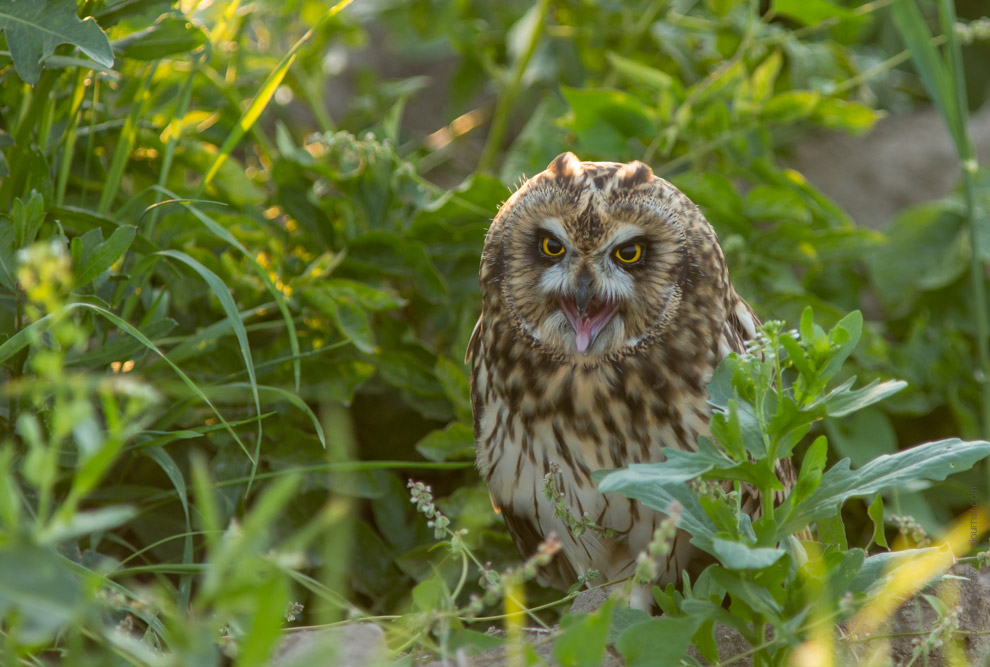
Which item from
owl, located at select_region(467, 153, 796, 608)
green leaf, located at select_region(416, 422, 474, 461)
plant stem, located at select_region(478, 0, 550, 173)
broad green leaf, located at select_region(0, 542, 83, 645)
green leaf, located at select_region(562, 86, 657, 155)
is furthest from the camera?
plant stem, located at select_region(478, 0, 550, 173)

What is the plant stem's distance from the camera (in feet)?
9.41

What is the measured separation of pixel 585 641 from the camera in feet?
3.47

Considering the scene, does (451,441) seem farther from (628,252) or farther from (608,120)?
(608,120)

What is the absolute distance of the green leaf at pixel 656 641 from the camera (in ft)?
3.93

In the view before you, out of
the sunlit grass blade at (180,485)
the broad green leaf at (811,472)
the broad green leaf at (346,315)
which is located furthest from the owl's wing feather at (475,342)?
the broad green leaf at (811,472)

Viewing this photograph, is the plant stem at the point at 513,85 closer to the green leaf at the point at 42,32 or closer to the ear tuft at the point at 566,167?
the ear tuft at the point at 566,167

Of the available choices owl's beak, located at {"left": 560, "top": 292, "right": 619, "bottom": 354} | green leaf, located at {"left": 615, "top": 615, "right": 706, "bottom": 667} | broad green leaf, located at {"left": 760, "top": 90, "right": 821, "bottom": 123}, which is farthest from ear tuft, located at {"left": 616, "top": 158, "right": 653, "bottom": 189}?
broad green leaf, located at {"left": 760, "top": 90, "right": 821, "bottom": 123}

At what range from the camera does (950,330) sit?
2828 millimetres

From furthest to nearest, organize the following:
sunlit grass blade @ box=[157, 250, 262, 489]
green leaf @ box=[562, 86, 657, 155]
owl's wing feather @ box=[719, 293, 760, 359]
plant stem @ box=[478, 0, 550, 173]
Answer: plant stem @ box=[478, 0, 550, 173], green leaf @ box=[562, 86, 657, 155], owl's wing feather @ box=[719, 293, 760, 359], sunlit grass blade @ box=[157, 250, 262, 489]

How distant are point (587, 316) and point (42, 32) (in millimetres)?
1022

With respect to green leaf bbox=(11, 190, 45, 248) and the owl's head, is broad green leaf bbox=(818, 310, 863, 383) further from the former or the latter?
green leaf bbox=(11, 190, 45, 248)

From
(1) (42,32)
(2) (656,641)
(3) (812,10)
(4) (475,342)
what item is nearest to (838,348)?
(2) (656,641)

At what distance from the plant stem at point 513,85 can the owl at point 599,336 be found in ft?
3.84

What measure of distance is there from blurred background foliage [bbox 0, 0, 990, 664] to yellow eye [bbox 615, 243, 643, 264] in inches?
20.4
